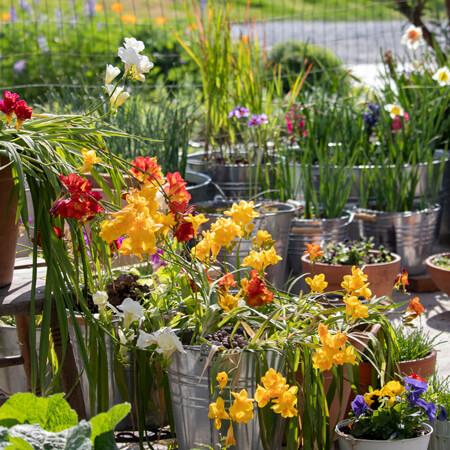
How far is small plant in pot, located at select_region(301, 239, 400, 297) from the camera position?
2.99 meters

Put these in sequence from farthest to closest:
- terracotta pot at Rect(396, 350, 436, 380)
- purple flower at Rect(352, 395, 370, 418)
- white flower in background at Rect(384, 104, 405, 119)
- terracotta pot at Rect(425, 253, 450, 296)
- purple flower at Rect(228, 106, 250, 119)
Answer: white flower in background at Rect(384, 104, 405, 119), purple flower at Rect(228, 106, 250, 119), terracotta pot at Rect(425, 253, 450, 296), terracotta pot at Rect(396, 350, 436, 380), purple flower at Rect(352, 395, 370, 418)

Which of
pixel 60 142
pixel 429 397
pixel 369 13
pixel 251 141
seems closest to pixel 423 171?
pixel 251 141

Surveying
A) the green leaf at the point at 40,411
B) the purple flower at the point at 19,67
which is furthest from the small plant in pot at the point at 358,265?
the purple flower at the point at 19,67

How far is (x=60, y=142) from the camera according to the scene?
174cm

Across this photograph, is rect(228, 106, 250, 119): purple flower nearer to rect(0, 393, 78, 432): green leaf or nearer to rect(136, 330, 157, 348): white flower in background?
rect(136, 330, 157, 348): white flower in background

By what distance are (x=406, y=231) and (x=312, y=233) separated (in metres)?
0.51

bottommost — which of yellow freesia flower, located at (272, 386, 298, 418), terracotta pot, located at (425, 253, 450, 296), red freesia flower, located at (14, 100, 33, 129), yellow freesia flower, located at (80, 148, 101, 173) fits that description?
terracotta pot, located at (425, 253, 450, 296)

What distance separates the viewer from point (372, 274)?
3010 millimetres

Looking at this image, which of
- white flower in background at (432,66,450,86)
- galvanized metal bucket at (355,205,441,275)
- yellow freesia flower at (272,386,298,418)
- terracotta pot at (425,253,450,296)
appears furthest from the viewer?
white flower in background at (432,66,450,86)

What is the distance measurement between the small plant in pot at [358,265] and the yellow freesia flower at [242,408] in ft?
4.68

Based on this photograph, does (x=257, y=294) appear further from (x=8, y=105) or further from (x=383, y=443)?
(x=8, y=105)

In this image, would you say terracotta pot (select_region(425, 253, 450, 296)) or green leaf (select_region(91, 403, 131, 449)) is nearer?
green leaf (select_region(91, 403, 131, 449))

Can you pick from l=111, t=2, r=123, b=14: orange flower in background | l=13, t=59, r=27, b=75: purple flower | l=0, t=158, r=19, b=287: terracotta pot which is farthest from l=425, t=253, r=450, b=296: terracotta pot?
l=111, t=2, r=123, b=14: orange flower in background

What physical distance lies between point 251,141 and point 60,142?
2750 mm
